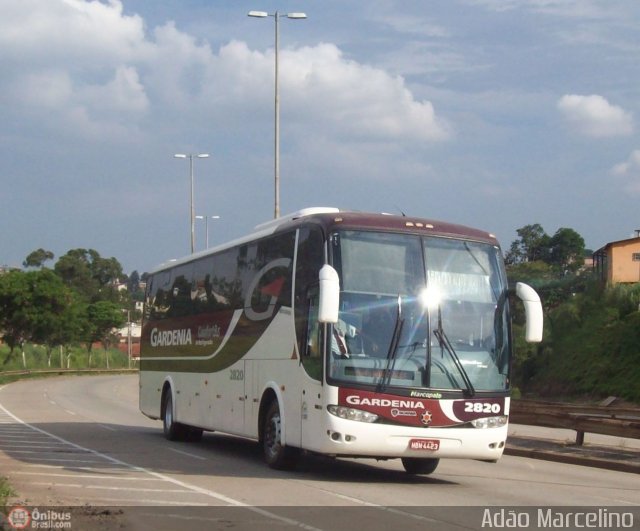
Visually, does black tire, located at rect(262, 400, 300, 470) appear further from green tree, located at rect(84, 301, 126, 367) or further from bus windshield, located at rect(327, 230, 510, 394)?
green tree, located at rect(84, 301, 126, 367)

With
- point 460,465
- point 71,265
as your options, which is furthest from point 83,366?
point 460,465

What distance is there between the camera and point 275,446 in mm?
15609

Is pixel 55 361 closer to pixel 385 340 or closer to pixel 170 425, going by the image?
pixel 170 425

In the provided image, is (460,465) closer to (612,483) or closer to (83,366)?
(612,483)

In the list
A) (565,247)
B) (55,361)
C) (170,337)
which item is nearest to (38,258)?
(55,361)

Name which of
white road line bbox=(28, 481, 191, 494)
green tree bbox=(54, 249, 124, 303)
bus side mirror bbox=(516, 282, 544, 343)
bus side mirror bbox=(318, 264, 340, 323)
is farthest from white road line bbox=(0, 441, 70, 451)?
green tree bbox=(54, 249, 124, 303)

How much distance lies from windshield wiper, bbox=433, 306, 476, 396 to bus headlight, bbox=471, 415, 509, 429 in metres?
0.41

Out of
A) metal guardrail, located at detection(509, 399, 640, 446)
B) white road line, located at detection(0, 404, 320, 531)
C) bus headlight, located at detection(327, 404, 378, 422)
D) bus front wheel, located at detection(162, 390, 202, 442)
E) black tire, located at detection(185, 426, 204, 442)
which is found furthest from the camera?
black tire, located at detection(185, 426, 204, 442)

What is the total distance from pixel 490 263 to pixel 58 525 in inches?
292

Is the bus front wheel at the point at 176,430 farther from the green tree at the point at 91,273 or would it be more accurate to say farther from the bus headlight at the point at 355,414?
the green tree at the point at 91,273

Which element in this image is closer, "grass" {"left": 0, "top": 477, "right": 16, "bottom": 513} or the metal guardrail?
"grass" {"left": 0, "top": 477, "right": 16, "bottom": 513}

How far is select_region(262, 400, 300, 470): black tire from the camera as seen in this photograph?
1528 cm

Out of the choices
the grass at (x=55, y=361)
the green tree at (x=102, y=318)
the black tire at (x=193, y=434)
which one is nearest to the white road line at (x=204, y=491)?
the black tire at (x=193, y=434)

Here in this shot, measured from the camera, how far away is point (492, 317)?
14.3m
